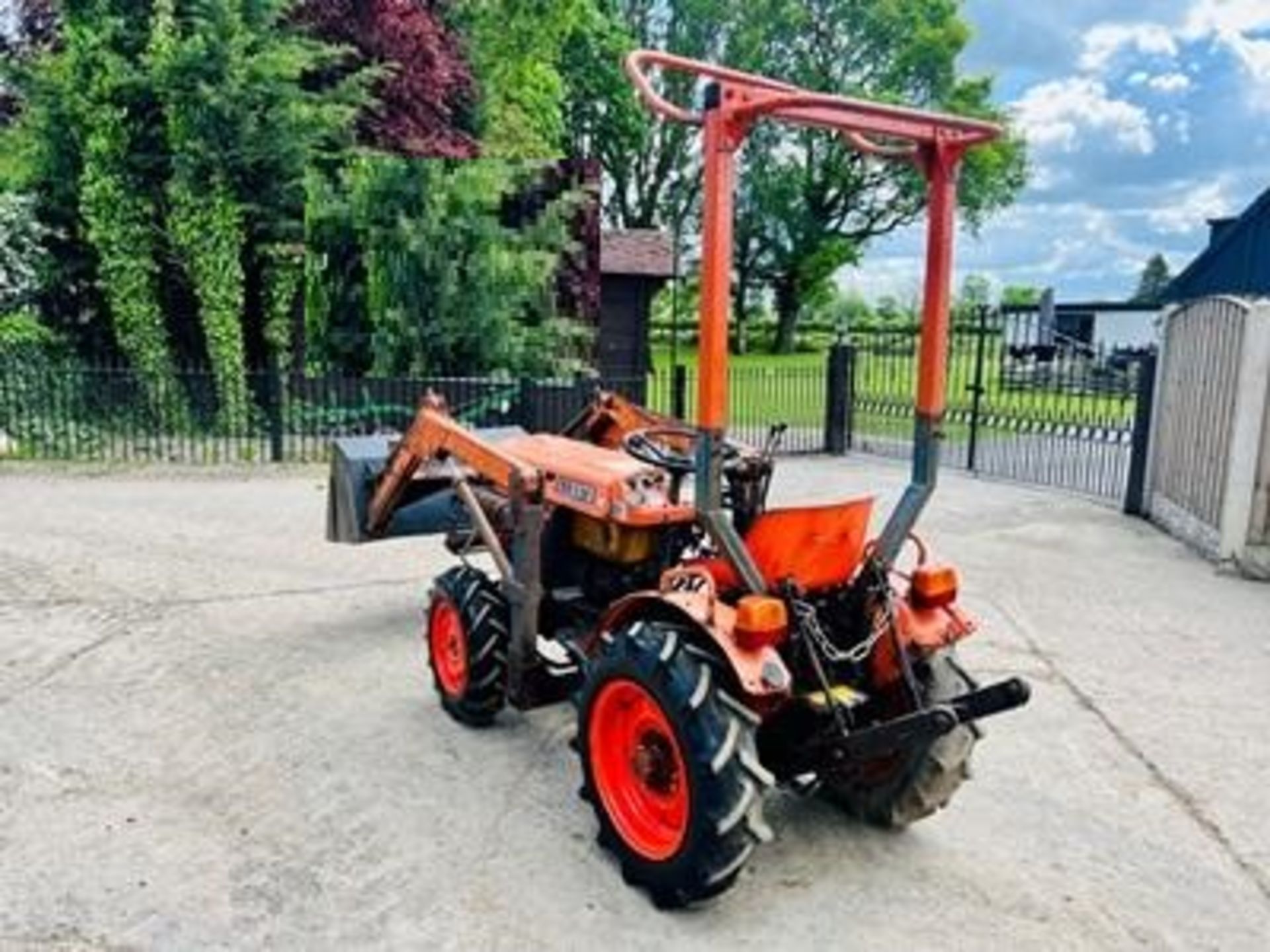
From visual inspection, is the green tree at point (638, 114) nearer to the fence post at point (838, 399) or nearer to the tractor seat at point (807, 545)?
the fence post at point (838, 399)

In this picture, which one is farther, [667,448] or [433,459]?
[433,459]

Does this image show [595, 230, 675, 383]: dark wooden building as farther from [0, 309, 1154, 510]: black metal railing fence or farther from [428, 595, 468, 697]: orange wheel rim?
[428, 595, 468, 697]: orange wheel rim

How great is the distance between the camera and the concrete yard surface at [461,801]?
2.96 meters

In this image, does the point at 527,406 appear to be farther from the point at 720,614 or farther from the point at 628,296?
the point at 628,296

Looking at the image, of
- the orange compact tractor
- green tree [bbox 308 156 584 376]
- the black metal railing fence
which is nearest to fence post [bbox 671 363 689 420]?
the black metal railing fence

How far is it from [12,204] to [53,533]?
744 cm

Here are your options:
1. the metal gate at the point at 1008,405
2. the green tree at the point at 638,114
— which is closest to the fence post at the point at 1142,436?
the metal gate at the point at 1008,405

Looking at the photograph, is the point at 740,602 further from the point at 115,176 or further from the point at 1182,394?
the point at 115,176

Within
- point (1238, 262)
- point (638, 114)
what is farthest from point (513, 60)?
point (638, 114)

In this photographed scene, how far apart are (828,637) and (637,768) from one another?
76 cm

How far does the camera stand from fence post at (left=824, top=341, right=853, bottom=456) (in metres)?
12.9

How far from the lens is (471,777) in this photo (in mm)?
3846

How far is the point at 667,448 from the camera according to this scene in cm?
395

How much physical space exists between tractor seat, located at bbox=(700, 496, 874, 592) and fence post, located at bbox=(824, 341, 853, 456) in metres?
9.92
